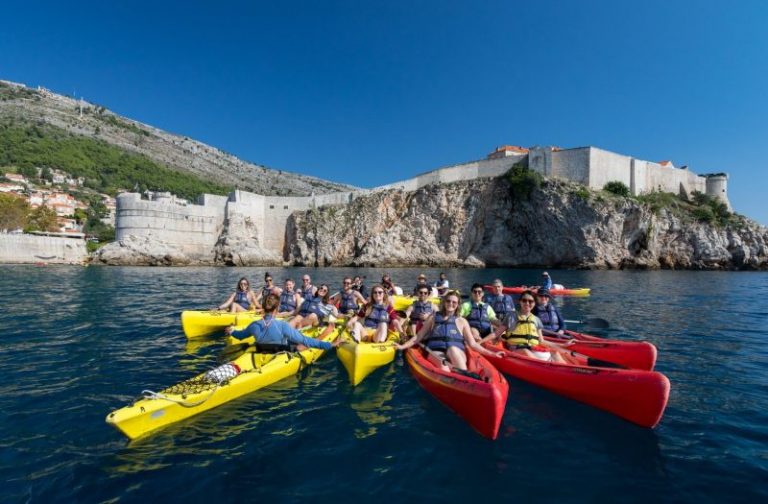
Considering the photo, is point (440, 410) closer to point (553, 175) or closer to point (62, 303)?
point (62, 303)

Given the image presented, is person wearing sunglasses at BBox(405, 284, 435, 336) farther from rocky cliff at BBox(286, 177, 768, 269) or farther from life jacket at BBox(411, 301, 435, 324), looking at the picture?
rocky cliff at BBox(286, 177, 768, 269)

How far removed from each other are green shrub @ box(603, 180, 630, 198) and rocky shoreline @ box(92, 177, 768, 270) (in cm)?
285

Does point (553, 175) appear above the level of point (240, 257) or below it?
above

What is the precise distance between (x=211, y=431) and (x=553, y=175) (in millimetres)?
53339

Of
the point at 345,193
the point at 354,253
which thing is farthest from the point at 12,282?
the point at 345,193

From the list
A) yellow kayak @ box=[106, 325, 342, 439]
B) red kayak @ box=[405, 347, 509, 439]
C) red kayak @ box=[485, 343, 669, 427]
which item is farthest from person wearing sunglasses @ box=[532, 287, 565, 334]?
yellow kayak @ box=[106, 325, 342, 439]

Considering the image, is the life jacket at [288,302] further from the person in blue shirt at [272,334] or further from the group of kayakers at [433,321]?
the person in blue shirt at [272,334]

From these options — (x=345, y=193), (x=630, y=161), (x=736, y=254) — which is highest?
(x=630, y=161)

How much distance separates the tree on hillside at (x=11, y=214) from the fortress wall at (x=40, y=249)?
937 cm

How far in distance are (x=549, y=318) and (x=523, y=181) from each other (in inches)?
1748

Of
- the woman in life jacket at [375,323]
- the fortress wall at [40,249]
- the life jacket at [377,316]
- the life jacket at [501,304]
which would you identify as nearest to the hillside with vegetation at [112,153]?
the fortress wall at [40,249]

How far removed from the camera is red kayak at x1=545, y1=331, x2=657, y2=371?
288 inches

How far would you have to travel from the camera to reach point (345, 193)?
58906 mm

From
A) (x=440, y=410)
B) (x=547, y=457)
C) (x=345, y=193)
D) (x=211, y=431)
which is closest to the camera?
(x=547, y=457)
